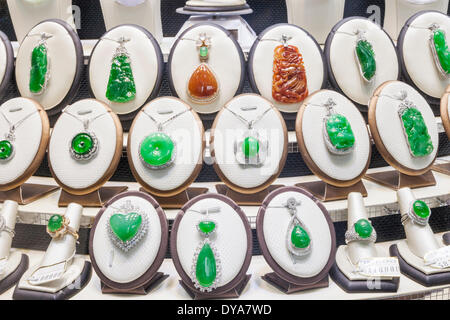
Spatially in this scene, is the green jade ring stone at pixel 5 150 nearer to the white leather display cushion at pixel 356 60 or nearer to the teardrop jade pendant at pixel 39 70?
the teardrop jade pendant at pixel 39 70

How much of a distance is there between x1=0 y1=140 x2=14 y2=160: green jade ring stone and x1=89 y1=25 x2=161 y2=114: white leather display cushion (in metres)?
0.36

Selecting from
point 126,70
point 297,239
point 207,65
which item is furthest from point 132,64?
point 297,239

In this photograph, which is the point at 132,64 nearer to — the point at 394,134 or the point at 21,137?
the point at 21,137

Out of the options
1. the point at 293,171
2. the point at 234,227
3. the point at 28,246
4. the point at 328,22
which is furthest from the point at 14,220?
the point at 328,22

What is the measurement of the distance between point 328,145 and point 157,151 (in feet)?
1.75

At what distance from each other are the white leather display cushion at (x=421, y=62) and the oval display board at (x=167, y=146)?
88cm

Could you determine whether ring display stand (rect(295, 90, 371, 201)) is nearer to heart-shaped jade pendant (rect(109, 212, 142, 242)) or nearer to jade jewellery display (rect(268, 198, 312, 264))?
jade jewellery display (rect(268, 198, 312, 264))

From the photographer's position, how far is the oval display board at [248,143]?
1568 millimetres

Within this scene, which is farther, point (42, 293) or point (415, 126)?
point (415, 126)

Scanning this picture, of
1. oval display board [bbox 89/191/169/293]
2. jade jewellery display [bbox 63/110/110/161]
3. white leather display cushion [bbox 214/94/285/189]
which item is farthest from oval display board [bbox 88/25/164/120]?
oval display board [bbox 89/191/169/293]

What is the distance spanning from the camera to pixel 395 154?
5.47ft
